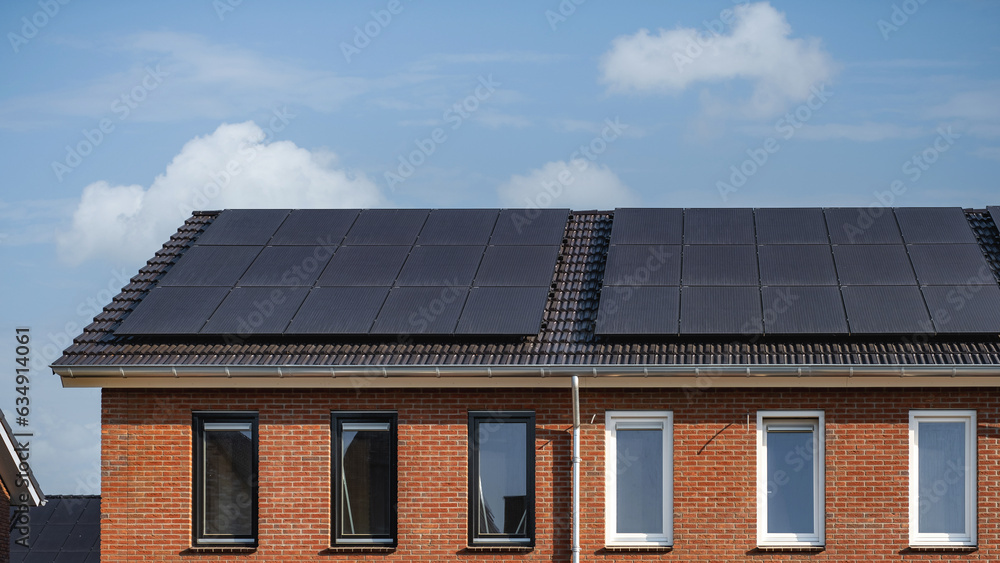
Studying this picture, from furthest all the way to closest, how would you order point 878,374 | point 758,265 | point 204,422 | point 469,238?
point 469,238 → point 758,265 → point 204,422 → point 878,374

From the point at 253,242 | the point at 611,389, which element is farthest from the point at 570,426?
the point at 253,242

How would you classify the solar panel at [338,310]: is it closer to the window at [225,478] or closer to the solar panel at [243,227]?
the window at [225,478]

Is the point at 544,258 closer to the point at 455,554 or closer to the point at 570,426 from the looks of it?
the point at 570,426

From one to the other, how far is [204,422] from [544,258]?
512 centimetres

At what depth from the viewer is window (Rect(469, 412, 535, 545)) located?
14.3m

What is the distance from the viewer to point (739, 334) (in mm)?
14180

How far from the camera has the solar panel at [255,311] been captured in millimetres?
14805

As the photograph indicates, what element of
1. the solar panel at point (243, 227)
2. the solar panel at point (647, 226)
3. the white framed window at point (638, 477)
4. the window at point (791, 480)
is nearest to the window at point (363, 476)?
the white framed window at point (638, 477)

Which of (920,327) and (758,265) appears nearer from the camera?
(920,327)

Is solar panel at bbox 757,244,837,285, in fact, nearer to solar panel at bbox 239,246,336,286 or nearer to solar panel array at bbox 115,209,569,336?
solar panel array at bbox 115,209,569,336

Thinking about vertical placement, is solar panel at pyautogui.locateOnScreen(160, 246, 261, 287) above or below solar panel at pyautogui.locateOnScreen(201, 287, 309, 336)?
above

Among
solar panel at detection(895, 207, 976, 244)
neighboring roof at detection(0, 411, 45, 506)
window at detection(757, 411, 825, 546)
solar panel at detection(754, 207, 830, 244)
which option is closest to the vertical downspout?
window at detection(757, 411, 825, 546)

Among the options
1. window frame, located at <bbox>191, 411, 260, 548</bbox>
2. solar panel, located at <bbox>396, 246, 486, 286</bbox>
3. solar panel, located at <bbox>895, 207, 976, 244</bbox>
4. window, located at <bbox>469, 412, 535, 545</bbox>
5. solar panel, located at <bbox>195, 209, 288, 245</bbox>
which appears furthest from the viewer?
solar panel, located at <bbox>195, 209, 288, 245</bbox>

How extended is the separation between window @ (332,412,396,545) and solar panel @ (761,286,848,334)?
16.3 feet
